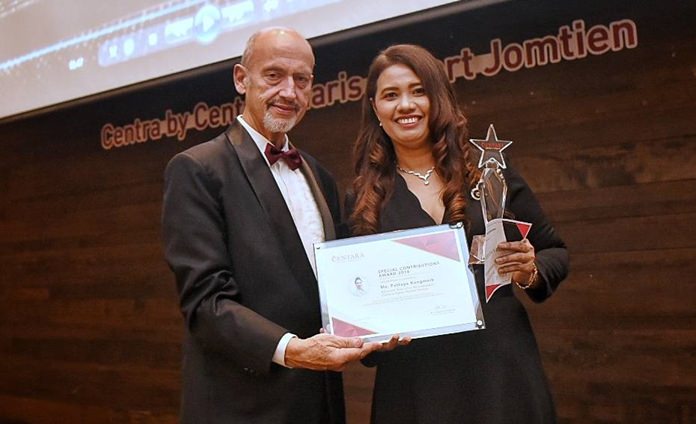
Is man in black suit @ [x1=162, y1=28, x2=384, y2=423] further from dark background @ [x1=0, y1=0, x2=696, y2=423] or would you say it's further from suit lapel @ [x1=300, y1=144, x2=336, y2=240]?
dark background @ [x1=0, y1=0, x2=696, y2=423]

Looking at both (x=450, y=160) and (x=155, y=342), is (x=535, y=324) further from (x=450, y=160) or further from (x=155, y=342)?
(x=155, y=342)

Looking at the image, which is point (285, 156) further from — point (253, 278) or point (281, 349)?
point (281, 349)

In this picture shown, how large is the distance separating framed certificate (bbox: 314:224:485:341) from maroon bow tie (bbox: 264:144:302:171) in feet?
0.81

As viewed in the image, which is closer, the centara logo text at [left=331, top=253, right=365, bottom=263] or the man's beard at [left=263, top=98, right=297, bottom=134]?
the centara logo text at [left=331, top=253, right=365, bottom=263]

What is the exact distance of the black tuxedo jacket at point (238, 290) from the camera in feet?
3.55

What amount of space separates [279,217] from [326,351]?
308 millimetres

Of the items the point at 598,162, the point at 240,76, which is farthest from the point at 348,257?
the point at 598,162

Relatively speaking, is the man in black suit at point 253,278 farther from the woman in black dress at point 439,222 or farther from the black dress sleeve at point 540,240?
the black dress sleeve at point 540,240

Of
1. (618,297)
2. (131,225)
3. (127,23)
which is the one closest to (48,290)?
(131,225)

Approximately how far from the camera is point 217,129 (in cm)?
273

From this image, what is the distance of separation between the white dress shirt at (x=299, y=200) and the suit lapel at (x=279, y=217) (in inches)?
0.8

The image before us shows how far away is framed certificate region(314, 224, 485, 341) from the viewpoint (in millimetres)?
1057

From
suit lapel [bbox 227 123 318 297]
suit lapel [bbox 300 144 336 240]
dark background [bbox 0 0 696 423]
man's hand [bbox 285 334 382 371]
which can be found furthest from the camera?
dark background [bbox 0 0 696 423]

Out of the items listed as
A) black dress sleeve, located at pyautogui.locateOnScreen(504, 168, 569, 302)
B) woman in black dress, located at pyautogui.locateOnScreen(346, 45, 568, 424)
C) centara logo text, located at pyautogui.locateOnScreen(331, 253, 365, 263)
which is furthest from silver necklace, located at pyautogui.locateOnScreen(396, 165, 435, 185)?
centara logo text, located at pyautogui.locateOnScreen(331, 253, 365, 263)
